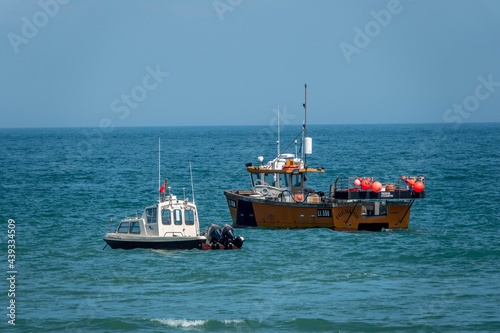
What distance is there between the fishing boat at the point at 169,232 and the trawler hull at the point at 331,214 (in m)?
5.07

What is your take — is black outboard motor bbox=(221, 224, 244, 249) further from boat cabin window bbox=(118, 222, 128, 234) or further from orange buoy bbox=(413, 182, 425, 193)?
orange buoy bbox=(413, 182, 425, 193)

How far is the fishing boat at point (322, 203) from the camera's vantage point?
35.3 m

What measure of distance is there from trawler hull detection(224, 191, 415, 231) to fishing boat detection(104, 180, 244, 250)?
5074 millimetres

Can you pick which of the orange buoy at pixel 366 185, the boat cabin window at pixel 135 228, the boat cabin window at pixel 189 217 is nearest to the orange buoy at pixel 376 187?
the orange buoy at pixel 366 185

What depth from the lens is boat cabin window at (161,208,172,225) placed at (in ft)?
102

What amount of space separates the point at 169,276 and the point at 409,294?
881 cm

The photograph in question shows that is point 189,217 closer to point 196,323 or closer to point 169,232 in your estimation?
point 169,232

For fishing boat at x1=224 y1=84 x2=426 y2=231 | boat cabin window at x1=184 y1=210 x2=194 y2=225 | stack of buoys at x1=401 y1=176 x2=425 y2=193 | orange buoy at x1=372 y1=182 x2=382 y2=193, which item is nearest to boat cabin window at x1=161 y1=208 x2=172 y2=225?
boat cabin window at x1=184 y1=210 x2=194 y2=225

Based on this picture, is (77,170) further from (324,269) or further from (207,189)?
(324,269)

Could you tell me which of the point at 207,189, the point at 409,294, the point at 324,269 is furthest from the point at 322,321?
the point at 207,189

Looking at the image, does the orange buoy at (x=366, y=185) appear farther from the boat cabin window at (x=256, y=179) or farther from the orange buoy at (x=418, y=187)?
the boat cabin window at (x=256, y=179)

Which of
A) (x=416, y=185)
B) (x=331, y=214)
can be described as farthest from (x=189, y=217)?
(x=416, y=185)

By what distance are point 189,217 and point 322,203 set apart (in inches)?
296

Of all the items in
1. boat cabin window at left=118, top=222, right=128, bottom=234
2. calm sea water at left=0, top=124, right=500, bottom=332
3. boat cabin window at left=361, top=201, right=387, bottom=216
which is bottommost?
calm sea water at left=0, top=124, right=500, bottom=332
